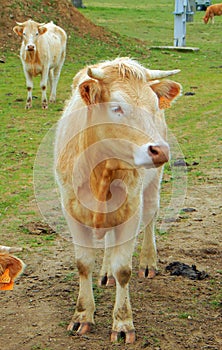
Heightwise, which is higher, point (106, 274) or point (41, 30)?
point (41, 30)

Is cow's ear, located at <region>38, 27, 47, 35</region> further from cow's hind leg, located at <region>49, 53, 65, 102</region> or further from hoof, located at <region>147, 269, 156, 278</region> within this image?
hoof, located at <region>147, 269, 156, 278</region>

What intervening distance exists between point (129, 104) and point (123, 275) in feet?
4.23

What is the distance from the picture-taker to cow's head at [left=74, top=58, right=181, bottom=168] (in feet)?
14.1

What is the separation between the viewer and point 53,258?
21.1 ft

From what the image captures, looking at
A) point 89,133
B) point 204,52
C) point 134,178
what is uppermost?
point 89,133

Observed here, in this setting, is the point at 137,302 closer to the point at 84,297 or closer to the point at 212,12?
the point at 84,297

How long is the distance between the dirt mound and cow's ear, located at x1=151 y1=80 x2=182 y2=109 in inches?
607

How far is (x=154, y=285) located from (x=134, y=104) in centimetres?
206

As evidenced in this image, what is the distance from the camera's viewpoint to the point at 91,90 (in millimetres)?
4461

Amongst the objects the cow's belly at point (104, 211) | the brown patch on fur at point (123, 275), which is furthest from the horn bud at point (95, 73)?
the brown patch on fur at point (123, 275)

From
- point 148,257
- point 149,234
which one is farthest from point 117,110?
point 148,257

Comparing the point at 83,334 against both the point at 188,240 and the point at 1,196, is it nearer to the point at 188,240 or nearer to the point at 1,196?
the point at 188,240

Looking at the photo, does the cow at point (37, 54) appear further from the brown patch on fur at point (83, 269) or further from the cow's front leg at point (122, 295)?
the cow's front leg at point (122, 295)

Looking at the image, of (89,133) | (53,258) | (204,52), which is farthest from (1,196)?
(204,52)
